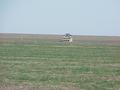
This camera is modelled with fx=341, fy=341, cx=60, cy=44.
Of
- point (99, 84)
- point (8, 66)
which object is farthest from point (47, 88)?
point (8, 66)

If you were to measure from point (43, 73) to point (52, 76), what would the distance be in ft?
4.09

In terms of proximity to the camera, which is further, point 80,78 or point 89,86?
point 80,78

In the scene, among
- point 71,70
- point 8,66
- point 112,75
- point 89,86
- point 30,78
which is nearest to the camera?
point 89,86

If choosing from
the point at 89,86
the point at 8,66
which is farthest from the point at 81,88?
the point at 8,66

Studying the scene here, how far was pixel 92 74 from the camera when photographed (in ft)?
59.2

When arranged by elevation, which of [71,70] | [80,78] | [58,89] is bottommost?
[58,89]

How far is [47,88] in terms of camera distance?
13.6 meters

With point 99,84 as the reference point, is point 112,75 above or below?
above

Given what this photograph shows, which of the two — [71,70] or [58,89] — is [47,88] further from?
[71,70]

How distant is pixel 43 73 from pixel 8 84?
3.88 m

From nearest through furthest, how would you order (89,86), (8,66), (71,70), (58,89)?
1. (58,89)
2. (89,86)
3. (71,70)
4. (8,66)

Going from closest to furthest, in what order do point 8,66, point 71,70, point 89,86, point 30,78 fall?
point 89,86 < point 30,78 < point 71,70 < point 8,66

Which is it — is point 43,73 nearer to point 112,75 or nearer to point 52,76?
point 52,76

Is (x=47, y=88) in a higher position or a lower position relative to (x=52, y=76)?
lower
